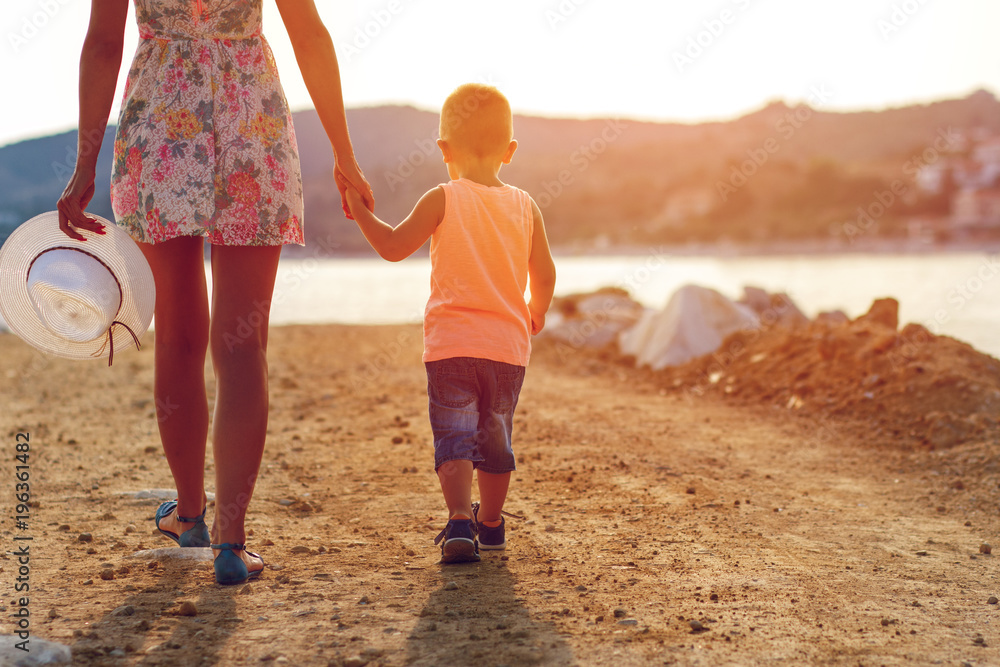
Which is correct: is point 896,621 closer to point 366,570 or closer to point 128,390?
point 366,570

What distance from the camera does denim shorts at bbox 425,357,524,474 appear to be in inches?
99.0

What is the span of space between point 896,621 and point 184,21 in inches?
91.9

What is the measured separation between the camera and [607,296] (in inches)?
433

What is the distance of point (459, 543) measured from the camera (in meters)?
2.45

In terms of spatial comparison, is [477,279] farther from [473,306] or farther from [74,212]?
[74,212]

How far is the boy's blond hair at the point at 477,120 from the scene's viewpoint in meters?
2.59

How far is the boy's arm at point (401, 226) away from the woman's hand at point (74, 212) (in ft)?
2.20

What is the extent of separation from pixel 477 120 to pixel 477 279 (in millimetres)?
491

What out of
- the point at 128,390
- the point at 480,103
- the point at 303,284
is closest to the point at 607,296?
the point at 128,390

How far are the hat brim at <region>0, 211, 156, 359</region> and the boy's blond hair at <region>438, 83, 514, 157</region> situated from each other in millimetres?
993

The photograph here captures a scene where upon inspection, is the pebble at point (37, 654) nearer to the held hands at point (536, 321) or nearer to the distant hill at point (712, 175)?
the held hands at point (536, 321)

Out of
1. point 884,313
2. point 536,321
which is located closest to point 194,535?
point 536,321

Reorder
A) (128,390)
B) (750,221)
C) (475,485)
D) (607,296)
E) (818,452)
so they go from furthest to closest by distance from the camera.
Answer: (750,221) < (607,296) < (128,390) < (818,452) < (475,485)

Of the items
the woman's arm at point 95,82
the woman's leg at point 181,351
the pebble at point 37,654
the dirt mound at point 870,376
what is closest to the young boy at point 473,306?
the woman's leg at point 181,351
